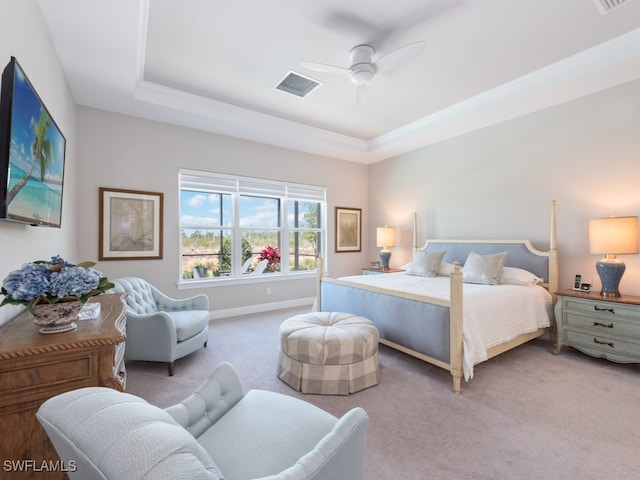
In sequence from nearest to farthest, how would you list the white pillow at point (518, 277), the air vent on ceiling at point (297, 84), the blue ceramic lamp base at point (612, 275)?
the blue ceramic lamp base at point (612, 275), the air vent on ceiling at point (297, 84), the white pillow at point (518, 277)

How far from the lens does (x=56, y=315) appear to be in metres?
1.35

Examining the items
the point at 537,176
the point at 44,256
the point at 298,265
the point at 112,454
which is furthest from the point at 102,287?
the point at 537,176

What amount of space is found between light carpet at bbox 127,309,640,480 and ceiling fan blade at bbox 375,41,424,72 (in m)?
2.68

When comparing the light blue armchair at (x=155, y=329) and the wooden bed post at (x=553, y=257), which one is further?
the wooden bed post at (x=553, y=257)

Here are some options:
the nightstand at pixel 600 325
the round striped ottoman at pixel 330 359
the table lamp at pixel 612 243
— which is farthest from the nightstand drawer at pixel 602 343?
the round striped ottoman at pixel 330 359

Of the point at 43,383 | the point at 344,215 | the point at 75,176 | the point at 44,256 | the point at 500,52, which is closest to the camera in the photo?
the point at 43,383

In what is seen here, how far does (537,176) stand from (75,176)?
215 inches

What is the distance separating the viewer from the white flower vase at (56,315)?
1.32 meters

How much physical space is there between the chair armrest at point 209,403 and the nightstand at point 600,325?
10.9ft

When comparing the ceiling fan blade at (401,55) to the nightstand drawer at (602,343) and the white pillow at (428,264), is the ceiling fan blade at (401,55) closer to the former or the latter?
the white pillow at (428,264)

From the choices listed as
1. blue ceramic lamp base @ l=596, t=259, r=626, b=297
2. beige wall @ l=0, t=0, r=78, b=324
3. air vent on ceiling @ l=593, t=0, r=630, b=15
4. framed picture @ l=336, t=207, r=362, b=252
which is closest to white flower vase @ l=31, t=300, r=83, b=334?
beige wall @ l=0, t=0, r=78, b=324

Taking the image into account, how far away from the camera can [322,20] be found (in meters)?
2.48

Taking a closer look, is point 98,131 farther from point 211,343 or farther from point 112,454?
point 112,454

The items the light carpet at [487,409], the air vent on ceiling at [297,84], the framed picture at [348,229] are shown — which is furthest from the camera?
the framed picture at [348,229]
